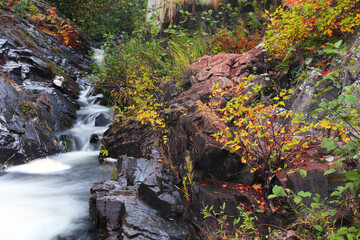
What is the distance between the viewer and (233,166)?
3.21 meters

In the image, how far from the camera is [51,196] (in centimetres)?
421

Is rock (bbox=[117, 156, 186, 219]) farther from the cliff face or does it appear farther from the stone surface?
the cliff face

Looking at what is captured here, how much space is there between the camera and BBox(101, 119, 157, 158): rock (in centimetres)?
545

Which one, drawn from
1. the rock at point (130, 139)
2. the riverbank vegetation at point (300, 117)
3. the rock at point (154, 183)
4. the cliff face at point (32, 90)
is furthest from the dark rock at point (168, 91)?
the cliff face at point (32, 90)

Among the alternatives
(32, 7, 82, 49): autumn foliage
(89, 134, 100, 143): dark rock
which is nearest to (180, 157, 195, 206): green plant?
(89, 134, 100, 143): dark rock

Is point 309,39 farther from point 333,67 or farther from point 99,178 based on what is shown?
point 99,178

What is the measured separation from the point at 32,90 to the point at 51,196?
4.08 meters

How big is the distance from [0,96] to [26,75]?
5.97ft

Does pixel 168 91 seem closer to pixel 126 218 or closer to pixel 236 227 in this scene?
pixel 126 218

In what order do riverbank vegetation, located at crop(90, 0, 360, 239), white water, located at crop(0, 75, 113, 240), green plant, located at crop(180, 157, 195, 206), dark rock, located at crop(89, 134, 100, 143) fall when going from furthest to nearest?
dark rock, located at crop(89, 134, 100, 143)
white water, located at crop(0, 75, 113, 240)
green plant, located at crop(180, 157, 195, 206)
riverbank vegetation, located at crop(90, 0, 360, 239)

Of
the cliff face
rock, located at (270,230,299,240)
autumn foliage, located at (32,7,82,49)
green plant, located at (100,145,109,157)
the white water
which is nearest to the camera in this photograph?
rock, located at (270,230,299,240)

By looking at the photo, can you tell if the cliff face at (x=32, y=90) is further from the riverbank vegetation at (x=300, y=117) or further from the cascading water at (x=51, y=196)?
the riverbank vegetation at (x=300, y=117)

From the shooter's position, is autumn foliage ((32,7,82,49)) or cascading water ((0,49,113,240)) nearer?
cascading water ((0,49,113,240))

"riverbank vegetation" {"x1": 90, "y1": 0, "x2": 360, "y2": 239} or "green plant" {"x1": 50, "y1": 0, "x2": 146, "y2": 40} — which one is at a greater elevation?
"green plant" {"x1": 50, "y1": 0, "x2": 146, "y2": 40}
